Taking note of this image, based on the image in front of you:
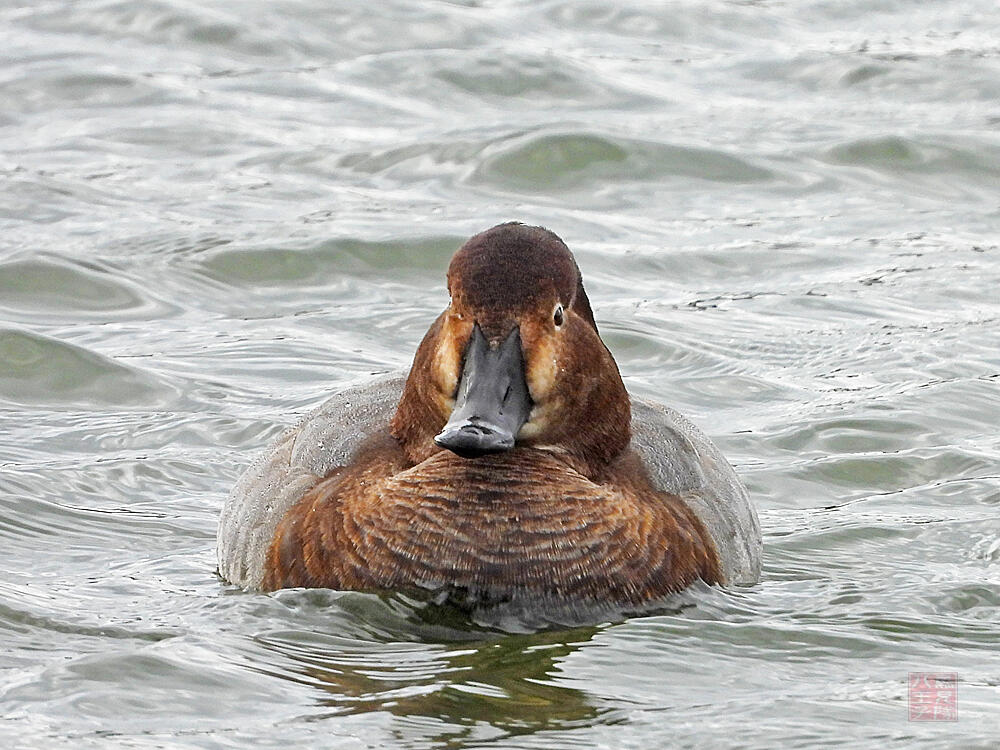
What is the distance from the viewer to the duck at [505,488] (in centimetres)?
702

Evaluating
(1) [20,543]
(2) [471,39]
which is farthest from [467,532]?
(2) [471,39]

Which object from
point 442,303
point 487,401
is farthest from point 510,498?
point 442,303

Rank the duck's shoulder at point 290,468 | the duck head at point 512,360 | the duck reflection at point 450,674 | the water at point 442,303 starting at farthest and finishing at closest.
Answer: the duck's shoulder at point 290,468
the duck head at point 512,360
the water at point 442,303
the duck reflection at point 450,674

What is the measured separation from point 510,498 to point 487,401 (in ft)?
1.42

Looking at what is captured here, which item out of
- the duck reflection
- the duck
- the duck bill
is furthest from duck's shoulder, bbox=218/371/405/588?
the duck bill

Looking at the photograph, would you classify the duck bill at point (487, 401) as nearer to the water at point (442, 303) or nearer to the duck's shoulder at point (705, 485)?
the water at point (442, 303)

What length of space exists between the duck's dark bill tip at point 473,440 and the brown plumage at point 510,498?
66 millimetres

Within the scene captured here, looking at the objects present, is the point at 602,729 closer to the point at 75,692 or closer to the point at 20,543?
the point at 75,692

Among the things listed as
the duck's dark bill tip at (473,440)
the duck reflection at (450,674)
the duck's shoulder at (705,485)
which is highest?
the duck's dark bill tip at (473,440)

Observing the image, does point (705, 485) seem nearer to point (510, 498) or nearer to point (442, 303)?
point (510, 498)

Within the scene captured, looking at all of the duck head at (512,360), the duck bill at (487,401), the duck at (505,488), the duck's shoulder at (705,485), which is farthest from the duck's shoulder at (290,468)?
the duck's shoulder at (705,485)

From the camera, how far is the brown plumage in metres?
7.03

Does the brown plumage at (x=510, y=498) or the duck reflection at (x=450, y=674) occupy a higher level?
the brown plumage at (x=510, y=498)

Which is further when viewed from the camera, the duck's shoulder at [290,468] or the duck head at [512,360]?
the duck's shoulder at [290,468]
